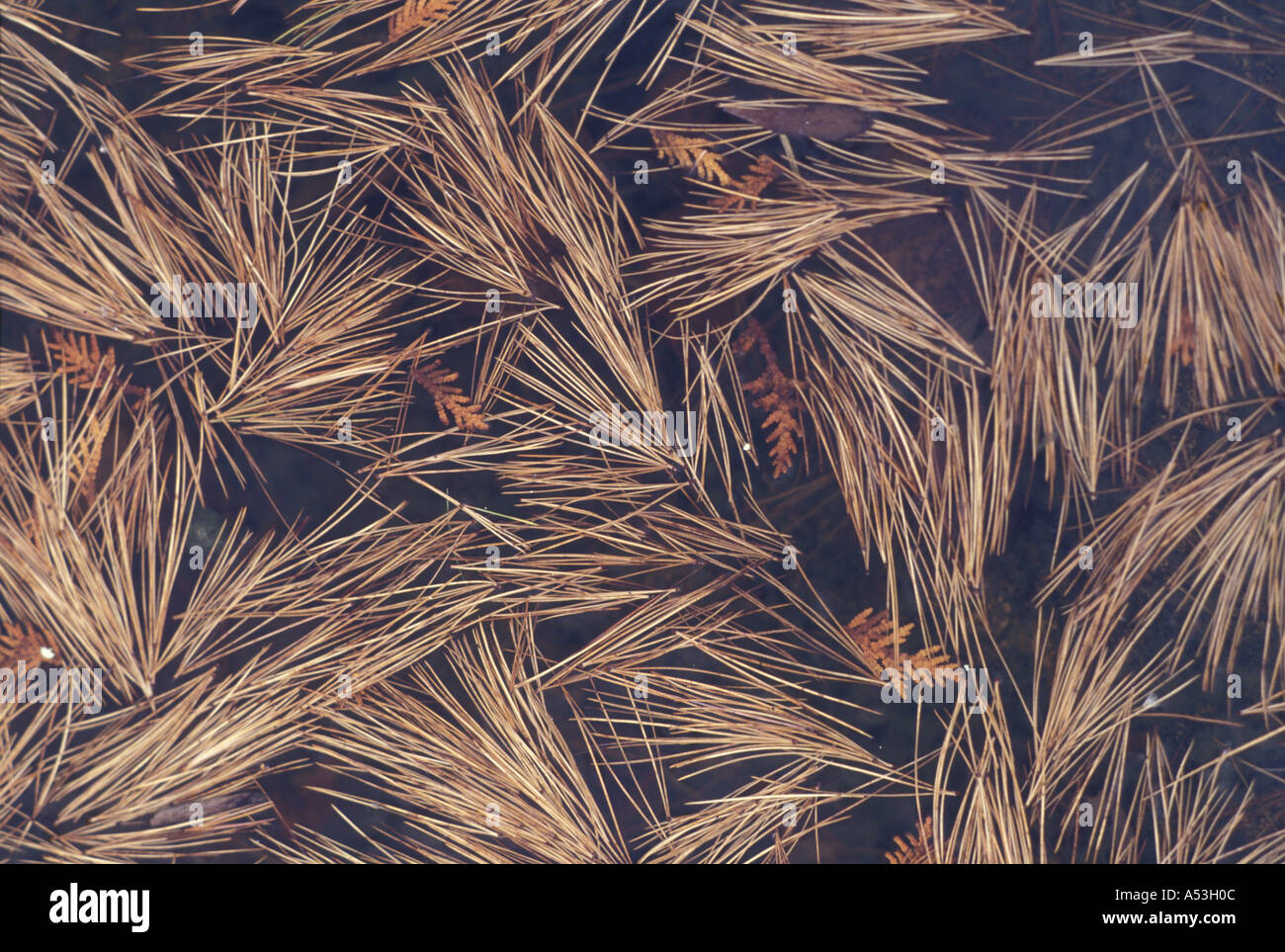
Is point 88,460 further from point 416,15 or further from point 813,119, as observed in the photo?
point 813,119

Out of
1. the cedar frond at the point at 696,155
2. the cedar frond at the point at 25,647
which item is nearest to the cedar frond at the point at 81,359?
the cedar frond at the point at 25,647

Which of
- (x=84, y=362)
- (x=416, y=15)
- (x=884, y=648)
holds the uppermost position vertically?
(x=416, y=15)

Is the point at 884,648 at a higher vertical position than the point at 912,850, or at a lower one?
higher

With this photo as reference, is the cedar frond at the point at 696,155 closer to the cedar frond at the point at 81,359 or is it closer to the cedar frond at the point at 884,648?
the cedar frond at the point at 884,648

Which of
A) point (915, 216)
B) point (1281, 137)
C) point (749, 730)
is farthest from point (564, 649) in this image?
point (1281, 137)

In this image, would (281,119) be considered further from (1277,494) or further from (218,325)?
(1277,494)

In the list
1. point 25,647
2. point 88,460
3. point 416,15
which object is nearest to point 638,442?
point 416,15
